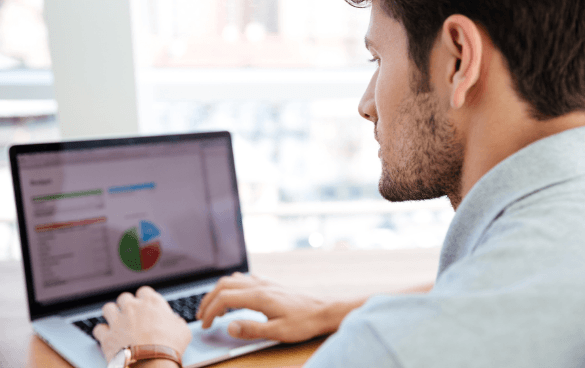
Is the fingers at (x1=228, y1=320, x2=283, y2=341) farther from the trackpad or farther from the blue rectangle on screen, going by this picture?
the blue rectangle on screen

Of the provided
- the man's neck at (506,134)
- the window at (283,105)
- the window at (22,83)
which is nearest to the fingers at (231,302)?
the man's neck at (506,134)

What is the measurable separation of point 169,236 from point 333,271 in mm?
392

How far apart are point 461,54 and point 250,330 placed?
486mm

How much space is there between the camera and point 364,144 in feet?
7.88

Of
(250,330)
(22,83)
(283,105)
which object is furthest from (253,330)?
(283,105)

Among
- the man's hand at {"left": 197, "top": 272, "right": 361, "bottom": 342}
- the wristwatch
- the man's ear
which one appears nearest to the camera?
the man's ear

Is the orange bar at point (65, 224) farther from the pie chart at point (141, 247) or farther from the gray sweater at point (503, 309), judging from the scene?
the gray sweater at point (503, 309)

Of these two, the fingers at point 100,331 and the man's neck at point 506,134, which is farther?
the fingers at point 100,331

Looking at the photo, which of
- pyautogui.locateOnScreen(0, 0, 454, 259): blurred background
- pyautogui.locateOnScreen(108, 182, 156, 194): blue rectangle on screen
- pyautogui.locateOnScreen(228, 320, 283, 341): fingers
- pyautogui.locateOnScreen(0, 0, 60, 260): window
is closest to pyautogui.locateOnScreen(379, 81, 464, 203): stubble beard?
pyautogui.locateOnScreen(228, 320, 283, 341): fingers

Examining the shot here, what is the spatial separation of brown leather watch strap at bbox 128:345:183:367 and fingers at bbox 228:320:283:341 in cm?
10

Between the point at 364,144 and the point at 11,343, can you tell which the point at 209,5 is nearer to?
the point at 364,144

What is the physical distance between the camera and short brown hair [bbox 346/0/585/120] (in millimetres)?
501

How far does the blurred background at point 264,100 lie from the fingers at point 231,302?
491mm

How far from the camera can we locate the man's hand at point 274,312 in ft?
2.29
